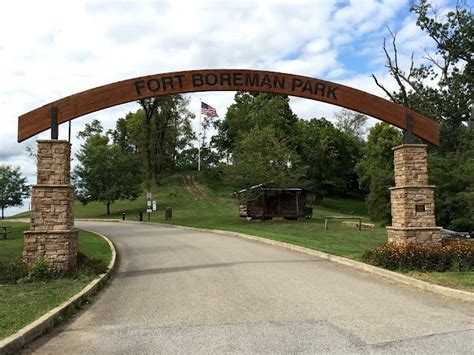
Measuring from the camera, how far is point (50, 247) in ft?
38.3

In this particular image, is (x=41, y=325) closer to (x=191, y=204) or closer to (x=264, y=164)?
(x=264, y=164)

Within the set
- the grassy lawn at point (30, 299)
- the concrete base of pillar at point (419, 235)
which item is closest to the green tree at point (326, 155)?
the concrete base of pillar at point (419, 235)

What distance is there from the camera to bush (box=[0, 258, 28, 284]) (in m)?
10.9

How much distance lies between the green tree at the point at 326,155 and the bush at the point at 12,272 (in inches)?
2211

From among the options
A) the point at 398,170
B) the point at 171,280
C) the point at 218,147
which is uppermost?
the point at 218,147

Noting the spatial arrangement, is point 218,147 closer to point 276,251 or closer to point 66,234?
point 276,251

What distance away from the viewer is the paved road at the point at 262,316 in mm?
6180

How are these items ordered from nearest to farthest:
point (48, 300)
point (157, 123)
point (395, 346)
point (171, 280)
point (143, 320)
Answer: point (395, 346)
point (143, 320)
point (48, 300)
point (171, 280)
point (157, 123)

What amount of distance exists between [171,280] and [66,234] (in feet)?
8.64

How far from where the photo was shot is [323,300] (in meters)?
8.95

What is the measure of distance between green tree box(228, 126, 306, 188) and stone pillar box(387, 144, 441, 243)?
2247 cm

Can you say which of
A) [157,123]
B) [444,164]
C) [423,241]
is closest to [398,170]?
[423,241]

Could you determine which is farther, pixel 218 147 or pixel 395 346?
pixel 218 147

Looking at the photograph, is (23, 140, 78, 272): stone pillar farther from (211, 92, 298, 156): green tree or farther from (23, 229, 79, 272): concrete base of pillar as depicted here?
(211, 92, 298, 156): green tree
